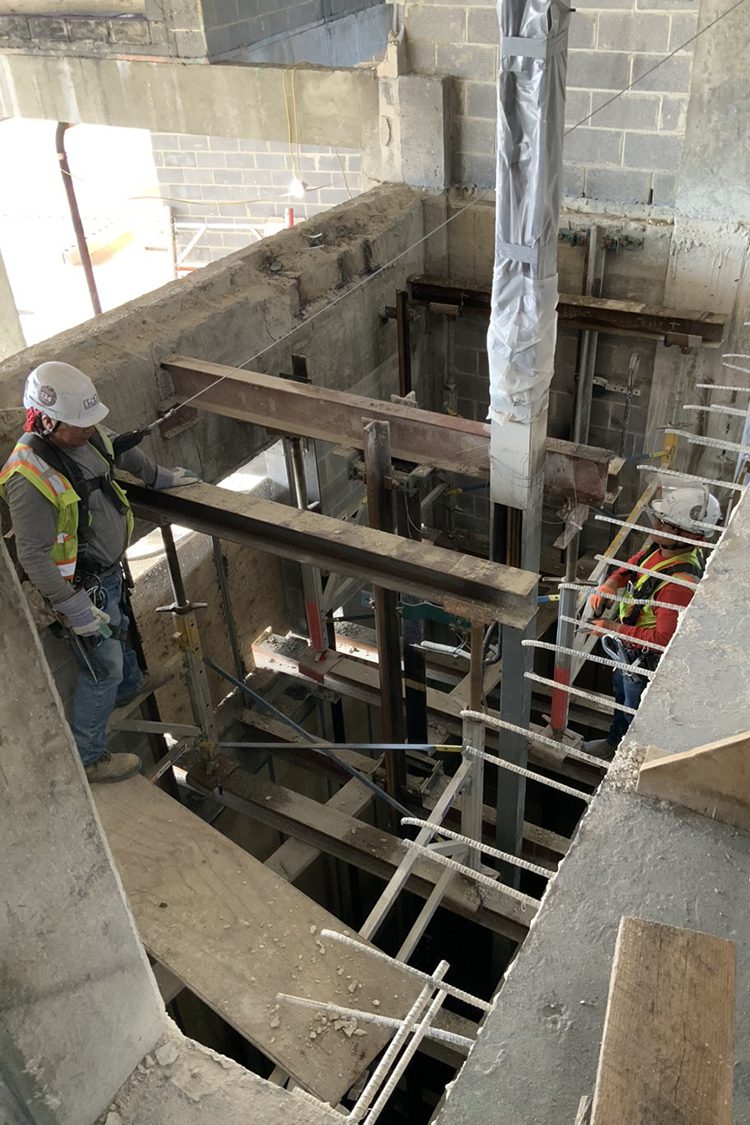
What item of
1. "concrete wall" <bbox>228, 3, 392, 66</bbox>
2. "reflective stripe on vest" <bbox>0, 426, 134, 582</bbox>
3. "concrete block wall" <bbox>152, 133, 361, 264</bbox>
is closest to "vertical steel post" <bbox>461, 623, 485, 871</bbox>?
"reflective stripe on vest" <bbox>0, 426, 134, 582</bbox>

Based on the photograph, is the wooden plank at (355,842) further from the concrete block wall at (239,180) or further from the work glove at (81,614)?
the concrete block wall at (239,180)

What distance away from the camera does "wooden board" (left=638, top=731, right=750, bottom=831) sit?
2.09m

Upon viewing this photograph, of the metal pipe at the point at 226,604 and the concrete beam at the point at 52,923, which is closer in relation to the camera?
the concrete beam at the point at 52,923

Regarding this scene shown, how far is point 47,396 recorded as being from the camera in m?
4.09

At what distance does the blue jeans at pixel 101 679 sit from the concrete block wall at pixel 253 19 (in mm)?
7346

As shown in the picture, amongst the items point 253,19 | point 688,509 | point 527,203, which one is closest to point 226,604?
point 688,509

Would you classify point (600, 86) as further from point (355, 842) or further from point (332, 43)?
point (332, 43)

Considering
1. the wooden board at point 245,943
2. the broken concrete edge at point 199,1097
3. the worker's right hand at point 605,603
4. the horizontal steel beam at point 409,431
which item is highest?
the broken concrete edge at point 199,1097

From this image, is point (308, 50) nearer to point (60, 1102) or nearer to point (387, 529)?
point (387, 529)

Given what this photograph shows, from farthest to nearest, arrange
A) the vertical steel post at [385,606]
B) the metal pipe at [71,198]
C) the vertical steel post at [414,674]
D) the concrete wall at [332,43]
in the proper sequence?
the metal pipe at [71,198] < the concrete wall at [332,43] < the vertical steel post at [414,674] < the vertical steel post at [385,606]

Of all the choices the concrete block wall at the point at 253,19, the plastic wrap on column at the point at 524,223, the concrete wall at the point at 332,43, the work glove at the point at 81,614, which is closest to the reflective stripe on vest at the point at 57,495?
the work glove at the point at 81,614

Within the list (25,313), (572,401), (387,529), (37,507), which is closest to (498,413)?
(387,529)

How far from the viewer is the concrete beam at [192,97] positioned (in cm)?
775

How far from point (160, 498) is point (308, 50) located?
376 inches
